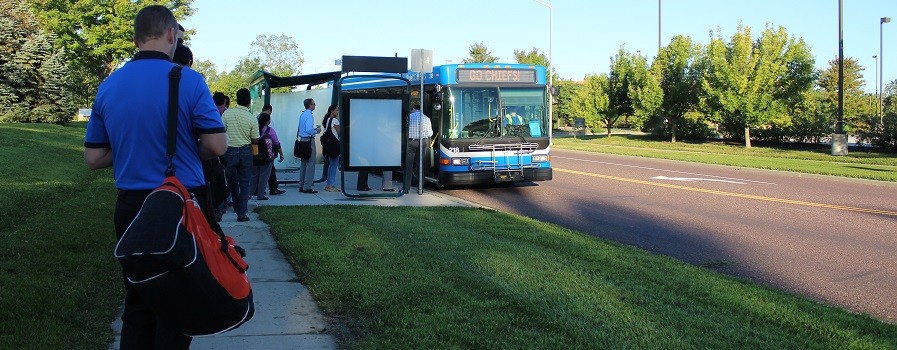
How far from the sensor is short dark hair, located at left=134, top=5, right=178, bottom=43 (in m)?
3.51

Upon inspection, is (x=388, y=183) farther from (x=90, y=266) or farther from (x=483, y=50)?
(x=483, y=50)

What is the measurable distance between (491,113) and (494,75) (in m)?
0.80

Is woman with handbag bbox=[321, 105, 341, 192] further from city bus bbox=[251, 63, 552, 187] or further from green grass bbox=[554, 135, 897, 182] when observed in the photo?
green grass bbox=[554, 135, 897, 182]

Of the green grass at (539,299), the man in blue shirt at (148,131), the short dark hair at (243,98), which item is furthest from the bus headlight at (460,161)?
the man in blue shirt at (148,131)

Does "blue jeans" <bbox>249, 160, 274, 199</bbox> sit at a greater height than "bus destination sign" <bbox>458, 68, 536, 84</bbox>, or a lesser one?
lesser

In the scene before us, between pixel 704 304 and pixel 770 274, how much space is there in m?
2.63

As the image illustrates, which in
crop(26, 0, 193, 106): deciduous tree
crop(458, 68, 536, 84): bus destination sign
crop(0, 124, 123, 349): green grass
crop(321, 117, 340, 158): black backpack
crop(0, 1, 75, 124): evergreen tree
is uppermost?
crop(26, 0, 193, 106): deciduous tree

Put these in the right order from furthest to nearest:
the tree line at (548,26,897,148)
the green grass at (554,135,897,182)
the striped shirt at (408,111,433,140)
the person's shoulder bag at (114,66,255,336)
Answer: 1. the tree line at (548,26,897,148)
2. the green grass at (554,135,897,182)
3. the striped shirt at (408,111,433,140)
4. the person's shoulder bag at (114,66,255,336)

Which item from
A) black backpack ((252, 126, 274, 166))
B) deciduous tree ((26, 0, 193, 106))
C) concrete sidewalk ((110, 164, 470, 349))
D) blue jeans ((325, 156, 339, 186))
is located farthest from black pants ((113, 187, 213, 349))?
deciduous tree ((26, 0, 193, 106))

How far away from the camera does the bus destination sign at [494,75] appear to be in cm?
1716

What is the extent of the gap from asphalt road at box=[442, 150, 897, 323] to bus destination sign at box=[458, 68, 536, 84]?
2.35 meters

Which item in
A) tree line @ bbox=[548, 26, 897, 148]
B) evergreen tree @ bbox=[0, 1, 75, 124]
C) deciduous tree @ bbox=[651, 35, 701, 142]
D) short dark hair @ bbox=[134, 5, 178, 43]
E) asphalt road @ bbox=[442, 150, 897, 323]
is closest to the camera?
short dark hair @ bbox=[134, 5, 178, 43]

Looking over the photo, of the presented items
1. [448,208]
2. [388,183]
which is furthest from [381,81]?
[448,208]

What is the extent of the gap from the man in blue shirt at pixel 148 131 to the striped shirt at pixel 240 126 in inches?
294
